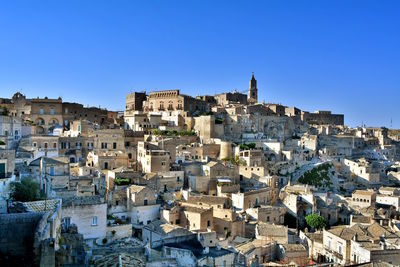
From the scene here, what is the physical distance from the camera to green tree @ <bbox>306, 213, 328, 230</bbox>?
103 feet

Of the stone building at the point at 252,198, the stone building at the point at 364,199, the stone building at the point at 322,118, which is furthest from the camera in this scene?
the stone building at the point at 322,118

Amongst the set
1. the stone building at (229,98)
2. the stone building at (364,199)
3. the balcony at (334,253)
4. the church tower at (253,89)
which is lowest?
the balcony at (334,253)

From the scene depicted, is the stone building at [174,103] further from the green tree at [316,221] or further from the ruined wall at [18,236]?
the ruined wall at [18,236]

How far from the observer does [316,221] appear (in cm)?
3130

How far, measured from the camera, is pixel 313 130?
5594 cm

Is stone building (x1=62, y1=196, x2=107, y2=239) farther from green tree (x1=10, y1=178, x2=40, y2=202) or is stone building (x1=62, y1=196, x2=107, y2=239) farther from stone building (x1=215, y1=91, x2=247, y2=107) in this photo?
stone building (x1=215, y1=91, x2=247, y2=107)

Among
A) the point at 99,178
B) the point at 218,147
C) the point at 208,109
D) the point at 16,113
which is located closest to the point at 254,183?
the point at 218,147

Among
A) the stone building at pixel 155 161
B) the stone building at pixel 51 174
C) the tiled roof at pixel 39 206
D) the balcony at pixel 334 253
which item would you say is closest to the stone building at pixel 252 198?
the stone building at pixel 155 161

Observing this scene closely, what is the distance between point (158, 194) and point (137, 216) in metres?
3.91

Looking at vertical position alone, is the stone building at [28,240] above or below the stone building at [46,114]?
below

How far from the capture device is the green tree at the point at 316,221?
31.3 meters

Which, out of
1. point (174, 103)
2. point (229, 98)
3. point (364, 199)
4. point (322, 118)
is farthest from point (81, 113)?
point (322, 118)

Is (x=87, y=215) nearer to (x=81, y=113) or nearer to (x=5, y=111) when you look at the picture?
(x=5, y=111)

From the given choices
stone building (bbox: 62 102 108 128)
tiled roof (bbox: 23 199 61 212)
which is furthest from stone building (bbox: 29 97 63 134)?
tiled roof (bbox: 23 199 61 212)
